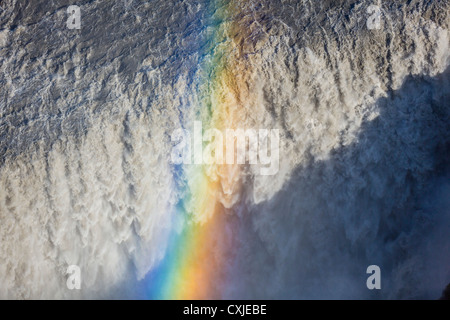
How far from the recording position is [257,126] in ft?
39.5

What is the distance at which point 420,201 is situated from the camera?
40.4 feet

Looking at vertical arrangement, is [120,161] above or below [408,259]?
above

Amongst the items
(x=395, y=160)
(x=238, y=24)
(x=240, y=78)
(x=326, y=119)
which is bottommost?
(x=395, y=160)

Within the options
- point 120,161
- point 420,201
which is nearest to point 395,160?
point 420,201

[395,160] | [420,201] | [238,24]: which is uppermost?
[238,24]

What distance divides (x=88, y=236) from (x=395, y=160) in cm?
652

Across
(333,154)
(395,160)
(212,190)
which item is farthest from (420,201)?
(212,190)

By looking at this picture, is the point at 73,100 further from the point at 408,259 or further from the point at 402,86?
the point at 408,259

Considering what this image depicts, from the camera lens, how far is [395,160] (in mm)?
12211

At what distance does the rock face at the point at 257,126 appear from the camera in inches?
469

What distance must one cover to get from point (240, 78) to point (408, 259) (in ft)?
16.5

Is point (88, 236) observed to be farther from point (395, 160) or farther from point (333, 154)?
point (395, 160)

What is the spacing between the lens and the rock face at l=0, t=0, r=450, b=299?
39.1ft

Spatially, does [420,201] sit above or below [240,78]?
below
